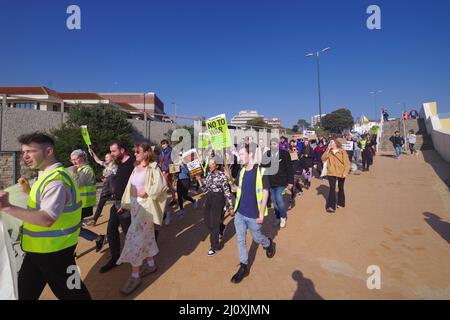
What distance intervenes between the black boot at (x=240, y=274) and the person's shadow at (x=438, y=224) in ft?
13.1

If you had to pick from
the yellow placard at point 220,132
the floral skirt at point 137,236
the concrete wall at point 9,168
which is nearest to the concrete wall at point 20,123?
the concrete wall at point 9,168

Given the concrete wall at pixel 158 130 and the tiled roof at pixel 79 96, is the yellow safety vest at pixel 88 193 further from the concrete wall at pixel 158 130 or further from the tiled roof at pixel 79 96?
the tiled roof at pixel 79 96

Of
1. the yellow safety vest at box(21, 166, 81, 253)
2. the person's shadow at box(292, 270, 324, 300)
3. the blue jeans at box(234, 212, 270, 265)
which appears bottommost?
the person's shadow at box(292, 270, 324, 300)

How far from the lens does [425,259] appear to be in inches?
175

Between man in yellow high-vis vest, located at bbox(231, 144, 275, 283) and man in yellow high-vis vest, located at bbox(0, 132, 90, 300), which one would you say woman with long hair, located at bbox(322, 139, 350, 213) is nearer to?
man in yellow high-vis vest, located at bbox(231, 144, 275, 283)

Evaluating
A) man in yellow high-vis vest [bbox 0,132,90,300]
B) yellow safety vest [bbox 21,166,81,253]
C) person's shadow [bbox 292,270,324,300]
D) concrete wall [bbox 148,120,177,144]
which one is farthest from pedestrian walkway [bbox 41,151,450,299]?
concrete wall [bbox 148,120,177,144]

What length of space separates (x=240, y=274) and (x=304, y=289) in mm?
864

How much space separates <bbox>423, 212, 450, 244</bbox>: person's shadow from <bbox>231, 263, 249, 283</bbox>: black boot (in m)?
3.98

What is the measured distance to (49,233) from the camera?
2.30m

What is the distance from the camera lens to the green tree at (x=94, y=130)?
37.9ft

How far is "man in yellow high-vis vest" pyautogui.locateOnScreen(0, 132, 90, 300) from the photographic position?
2.23m

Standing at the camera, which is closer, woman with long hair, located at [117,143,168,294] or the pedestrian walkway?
the pedestrian walkway
